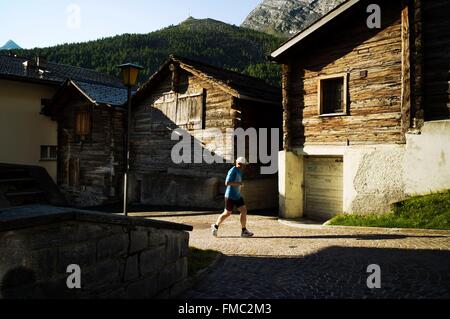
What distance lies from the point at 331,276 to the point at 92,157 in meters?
17.1

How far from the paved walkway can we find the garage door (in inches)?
94.7

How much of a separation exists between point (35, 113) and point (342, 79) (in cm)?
1890

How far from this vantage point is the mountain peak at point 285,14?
128875 millimetres

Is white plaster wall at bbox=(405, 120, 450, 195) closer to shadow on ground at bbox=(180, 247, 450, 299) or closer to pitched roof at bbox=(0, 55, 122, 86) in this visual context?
shadow on ground at bbox=(180, 247, 450, 299)

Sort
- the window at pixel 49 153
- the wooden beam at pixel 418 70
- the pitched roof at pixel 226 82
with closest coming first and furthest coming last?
the wooden beam at pixel 418 70 < the pitched roof at pixel 226 82 < the window at pixel 49 153

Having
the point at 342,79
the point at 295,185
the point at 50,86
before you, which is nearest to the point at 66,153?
the point at 50,86

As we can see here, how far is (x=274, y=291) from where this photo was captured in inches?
199

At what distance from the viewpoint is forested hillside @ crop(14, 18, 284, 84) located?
53.9 m

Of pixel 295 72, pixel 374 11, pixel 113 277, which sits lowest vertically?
pixel 113 277

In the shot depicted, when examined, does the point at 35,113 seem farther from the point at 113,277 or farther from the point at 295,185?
the point at 113,277

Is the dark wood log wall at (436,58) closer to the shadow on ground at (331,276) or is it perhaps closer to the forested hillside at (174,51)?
the shadow on ground at (331,276)

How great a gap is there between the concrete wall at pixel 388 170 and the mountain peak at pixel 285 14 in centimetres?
11783

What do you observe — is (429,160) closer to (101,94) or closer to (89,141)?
(101,94)

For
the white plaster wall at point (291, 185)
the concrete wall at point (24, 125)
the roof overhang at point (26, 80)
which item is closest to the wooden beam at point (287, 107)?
the white plaster wall at point (291, 185)
